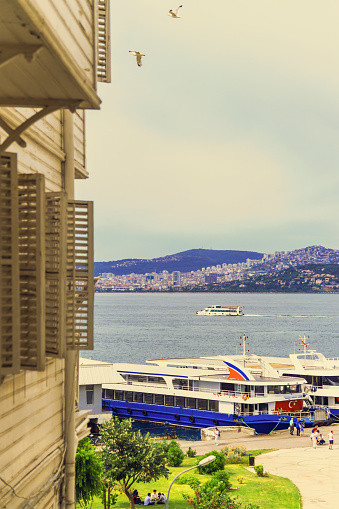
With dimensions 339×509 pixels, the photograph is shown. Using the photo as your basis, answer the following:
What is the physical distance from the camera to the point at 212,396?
45.0 meters

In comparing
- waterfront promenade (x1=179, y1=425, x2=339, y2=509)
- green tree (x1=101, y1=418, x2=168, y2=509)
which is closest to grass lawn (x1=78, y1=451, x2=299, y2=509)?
waterfront promenade (x1=179, y1=425, x2=339, y2=509)

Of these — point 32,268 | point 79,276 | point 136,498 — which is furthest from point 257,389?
point 32,268

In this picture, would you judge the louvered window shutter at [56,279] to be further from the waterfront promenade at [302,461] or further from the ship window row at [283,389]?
the ship window row at [283,389]

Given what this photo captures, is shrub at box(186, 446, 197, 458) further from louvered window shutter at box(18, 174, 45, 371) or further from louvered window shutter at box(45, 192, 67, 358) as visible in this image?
louvered window shutter at box(18, 174, 45, 371)

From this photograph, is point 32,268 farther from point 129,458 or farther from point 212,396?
point 212,396

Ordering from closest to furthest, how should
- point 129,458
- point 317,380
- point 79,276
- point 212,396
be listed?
point 79,276, point 129,458, point 212,396, point 317,380

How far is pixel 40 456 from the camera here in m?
8.68

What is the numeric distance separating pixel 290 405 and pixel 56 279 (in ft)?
131

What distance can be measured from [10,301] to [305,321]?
19687 centimetres

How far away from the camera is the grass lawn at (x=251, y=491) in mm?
22625

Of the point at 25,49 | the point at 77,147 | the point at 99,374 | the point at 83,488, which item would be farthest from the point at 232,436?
A: the point at 25,49

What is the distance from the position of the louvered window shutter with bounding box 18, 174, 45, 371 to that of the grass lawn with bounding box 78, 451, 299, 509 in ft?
57.0

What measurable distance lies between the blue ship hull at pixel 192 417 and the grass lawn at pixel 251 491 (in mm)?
13818

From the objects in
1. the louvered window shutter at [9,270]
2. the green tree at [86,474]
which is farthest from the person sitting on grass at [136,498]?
the louvered window shutter at [9,270]
